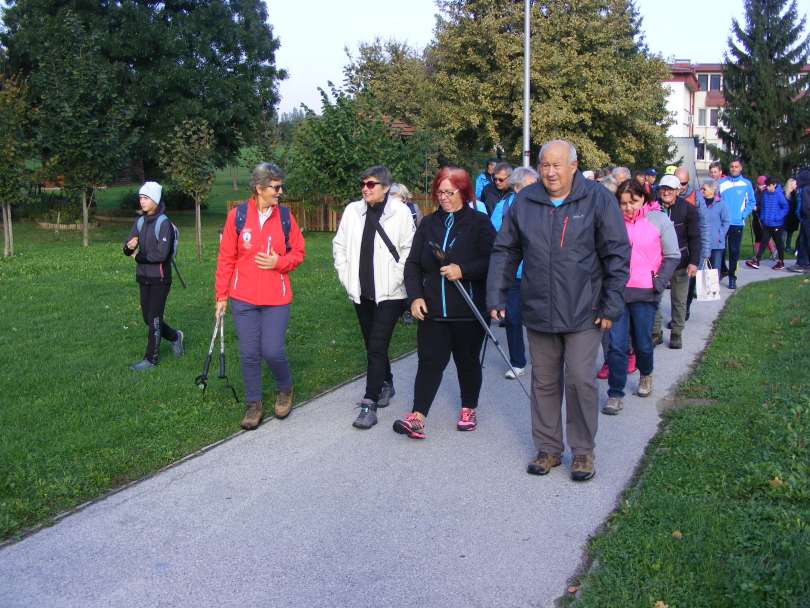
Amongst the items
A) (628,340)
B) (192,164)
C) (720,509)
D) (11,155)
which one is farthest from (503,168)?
(11,155)

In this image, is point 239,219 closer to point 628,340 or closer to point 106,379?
point 106,379

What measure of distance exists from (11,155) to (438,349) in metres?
15.8

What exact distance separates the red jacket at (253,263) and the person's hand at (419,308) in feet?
3.01

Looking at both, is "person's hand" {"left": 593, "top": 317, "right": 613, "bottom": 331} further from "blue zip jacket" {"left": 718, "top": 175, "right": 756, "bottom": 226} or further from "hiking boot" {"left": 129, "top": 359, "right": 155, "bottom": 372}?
"blue zip jacket" {"left": 718, "top": 175, "right": 756, "bottom": 226}

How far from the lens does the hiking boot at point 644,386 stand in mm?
7547

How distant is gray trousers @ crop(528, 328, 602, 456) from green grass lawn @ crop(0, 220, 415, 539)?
1752 millimetres

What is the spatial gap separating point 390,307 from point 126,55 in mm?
29056

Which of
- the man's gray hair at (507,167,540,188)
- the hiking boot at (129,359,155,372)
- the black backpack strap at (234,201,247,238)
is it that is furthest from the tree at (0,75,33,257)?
the black backpack strap at (234,201,247,238)

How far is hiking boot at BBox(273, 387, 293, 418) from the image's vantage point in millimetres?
6828

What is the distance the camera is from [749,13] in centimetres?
4944

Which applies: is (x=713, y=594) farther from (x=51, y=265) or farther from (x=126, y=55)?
(x=126, y=55)

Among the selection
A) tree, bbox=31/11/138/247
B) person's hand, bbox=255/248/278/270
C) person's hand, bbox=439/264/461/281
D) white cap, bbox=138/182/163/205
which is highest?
tree, bbox=31/11/138/247

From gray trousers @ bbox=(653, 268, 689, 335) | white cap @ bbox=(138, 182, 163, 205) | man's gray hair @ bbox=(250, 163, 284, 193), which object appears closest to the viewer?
man's gray hair @ bbox=(250, 163, 284, 193)

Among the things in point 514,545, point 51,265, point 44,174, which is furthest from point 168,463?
point 44,174
